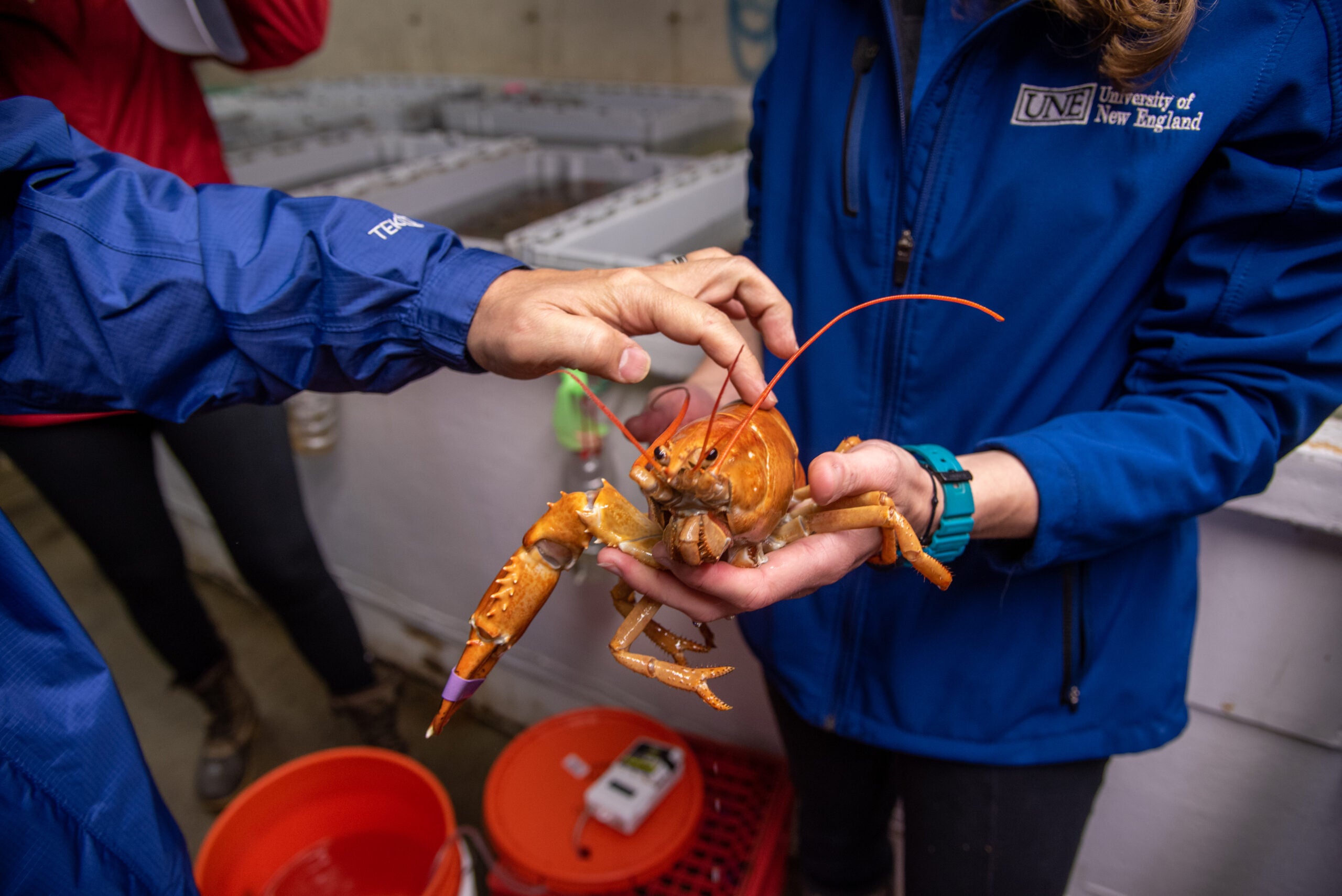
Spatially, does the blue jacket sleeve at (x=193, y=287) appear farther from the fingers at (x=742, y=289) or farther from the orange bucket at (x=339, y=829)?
the orange bucket at (x=339, y=829)

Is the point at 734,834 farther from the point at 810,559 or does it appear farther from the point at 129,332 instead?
the point at 129,332

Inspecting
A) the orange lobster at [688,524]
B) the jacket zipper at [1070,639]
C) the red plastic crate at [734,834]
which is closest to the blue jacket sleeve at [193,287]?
the orange lobster at [688,524]

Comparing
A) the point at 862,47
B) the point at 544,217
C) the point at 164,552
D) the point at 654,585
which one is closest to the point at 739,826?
the point at 654,585

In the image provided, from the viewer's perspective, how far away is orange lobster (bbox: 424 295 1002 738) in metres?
0.85

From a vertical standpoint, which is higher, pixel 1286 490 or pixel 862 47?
pixel 862 47

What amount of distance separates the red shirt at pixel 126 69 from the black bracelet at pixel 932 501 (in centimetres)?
140

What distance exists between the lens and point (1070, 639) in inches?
38.8

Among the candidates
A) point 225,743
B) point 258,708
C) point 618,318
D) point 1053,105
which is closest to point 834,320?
point 618,318

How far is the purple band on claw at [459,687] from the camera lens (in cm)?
91

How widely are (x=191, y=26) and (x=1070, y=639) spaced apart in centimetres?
179

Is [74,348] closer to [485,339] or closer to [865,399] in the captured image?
[485,339]

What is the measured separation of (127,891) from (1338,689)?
179 centimetres

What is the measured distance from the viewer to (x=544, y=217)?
88.0 inches

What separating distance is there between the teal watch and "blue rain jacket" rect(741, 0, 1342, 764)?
7 centimetres
